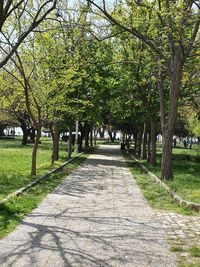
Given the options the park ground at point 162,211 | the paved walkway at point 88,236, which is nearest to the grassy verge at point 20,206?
the park ground at point 162,211

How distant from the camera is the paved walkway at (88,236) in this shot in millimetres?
5875

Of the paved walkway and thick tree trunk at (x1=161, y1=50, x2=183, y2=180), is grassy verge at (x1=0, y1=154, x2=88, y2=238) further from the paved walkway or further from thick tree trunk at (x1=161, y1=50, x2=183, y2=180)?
thick tree trunk at (x1=161, y1=50, x2=183, y2=180)

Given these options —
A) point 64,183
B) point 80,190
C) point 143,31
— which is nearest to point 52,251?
point 80,190

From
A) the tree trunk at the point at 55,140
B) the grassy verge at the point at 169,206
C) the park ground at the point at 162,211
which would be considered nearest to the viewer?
the grassy verge at the point at 169,206

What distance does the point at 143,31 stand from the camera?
17219 mm

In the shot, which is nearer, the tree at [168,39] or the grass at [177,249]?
the grass at [177,249]

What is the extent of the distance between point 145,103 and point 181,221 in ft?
51.8

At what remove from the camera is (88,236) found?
7180 mm

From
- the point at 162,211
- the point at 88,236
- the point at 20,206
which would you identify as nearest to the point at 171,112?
the point at 162,211

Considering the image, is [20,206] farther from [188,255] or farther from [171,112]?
[171,112]

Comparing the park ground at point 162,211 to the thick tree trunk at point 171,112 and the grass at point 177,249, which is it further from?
the thick tree trunk at point 171,112

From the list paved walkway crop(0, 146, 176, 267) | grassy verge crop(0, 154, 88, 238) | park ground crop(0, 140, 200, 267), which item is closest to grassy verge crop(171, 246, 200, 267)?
park ground crop(0, 140, 200, 267)

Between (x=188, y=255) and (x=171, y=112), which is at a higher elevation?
A: (x=171, y=112)

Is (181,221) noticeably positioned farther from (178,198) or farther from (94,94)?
(94,94)
